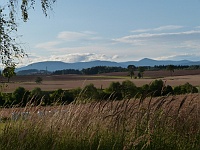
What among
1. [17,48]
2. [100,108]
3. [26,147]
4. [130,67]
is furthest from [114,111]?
[130,67]

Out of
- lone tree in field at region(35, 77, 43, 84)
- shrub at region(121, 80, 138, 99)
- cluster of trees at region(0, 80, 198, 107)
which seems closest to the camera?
cluster of trees at region(0, 80, 198, 107)

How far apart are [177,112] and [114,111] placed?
48.7 inches

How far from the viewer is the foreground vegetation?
21.7ft

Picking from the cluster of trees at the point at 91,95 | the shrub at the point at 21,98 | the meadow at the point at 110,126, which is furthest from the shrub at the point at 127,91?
the shrub at the point at 21,98

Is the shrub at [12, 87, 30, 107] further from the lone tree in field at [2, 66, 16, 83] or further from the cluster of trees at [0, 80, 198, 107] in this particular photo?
the lone tree in field at [2, 66, 16, 83]

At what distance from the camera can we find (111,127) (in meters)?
7.02

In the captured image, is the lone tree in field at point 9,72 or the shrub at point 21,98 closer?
the shrub at point 21,98

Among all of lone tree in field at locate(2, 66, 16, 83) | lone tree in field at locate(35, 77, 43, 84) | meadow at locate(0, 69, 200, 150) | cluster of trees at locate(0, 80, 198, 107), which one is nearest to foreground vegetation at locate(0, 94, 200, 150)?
meadow at locate(0, 69, 200, 150)

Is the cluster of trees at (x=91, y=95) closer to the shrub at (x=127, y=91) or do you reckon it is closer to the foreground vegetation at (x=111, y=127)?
the shrub at (x=127, y=91)

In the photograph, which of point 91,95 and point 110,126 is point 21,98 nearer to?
point 91,95

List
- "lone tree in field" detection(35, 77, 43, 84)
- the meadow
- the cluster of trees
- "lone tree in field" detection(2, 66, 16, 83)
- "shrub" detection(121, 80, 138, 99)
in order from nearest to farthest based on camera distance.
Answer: the meadow → the cluster of trees → "shrub" detection(121, 80, 138, 99) → "lone tree in field" detection(2, 66, 16, 83) → "lone tree in field" detection(35, 77, 43, 84)

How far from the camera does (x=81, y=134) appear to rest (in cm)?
690

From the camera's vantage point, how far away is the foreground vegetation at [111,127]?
6.61 meters

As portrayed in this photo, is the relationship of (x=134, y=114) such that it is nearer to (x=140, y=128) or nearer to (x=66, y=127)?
(x=140, y=128)
